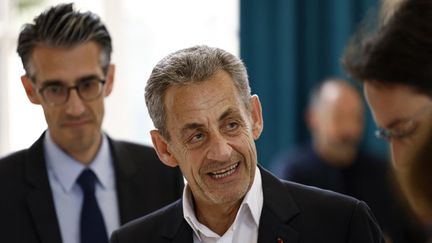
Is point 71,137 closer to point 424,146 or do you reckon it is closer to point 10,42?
point 424,146

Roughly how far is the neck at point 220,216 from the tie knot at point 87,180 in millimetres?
595

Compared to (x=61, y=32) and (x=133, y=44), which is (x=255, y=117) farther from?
(x=133, y=44)

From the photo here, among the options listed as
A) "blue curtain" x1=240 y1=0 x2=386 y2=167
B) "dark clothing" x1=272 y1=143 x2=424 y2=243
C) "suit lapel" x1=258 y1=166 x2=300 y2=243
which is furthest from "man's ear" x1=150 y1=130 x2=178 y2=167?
"blue curtain" x1=240 y1=0 x2=386 y2=167

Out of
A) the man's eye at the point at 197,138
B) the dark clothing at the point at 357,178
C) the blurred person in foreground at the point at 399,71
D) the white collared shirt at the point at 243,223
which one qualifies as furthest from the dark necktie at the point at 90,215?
the dark clothing at the point at 357,178

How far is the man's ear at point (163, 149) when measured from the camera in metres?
2.29

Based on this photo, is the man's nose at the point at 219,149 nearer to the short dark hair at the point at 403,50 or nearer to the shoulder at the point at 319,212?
the shoulder at the point at 319,212

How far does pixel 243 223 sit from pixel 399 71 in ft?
1.92

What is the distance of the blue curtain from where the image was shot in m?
4.91

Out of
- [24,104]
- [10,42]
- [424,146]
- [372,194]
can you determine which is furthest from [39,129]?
[424,146]

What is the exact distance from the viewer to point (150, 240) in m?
2.31

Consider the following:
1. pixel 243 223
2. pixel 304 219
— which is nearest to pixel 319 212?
pixel 304 219

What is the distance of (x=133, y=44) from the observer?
512 cm

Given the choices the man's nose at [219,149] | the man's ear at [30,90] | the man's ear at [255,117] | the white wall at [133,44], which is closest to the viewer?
the man's nose at [219,149]

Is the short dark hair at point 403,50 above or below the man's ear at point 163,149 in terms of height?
above
